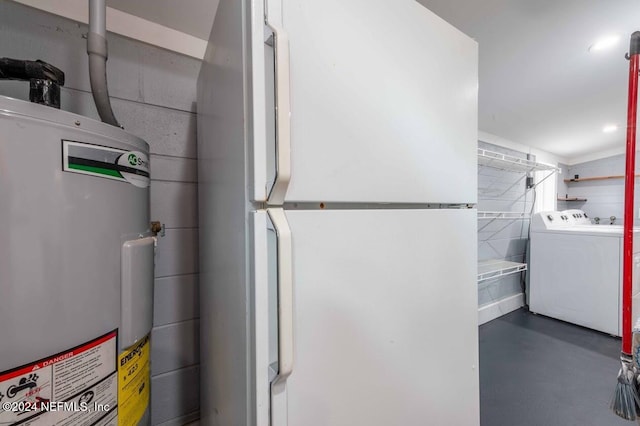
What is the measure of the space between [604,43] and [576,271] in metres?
2.02

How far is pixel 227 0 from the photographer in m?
0.63

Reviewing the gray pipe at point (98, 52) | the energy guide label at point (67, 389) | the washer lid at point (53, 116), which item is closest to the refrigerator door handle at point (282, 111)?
the washer lid at point (53, 116)

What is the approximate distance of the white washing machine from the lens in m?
2.25

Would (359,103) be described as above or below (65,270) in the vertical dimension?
above

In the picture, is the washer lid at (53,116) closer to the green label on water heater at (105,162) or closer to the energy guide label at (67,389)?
the green label on water heater at (105,162)

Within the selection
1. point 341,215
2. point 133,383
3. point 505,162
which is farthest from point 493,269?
point 133,383

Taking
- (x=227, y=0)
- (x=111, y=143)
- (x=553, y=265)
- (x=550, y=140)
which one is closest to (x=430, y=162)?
(x=227, y=0)

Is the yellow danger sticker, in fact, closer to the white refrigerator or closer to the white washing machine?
the white refrigerator

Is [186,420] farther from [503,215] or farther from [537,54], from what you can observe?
[503,215]

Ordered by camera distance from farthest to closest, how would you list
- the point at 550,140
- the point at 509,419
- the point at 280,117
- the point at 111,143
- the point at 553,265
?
the point at 550,140, the point at 553,265, the point at 509,419, the point at 111,143, the point at 280,117

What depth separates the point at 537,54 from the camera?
1.59 m

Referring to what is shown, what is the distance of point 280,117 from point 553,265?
3.38 meters

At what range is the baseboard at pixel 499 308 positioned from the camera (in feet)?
8.42

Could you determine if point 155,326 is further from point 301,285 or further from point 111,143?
point 301,285
